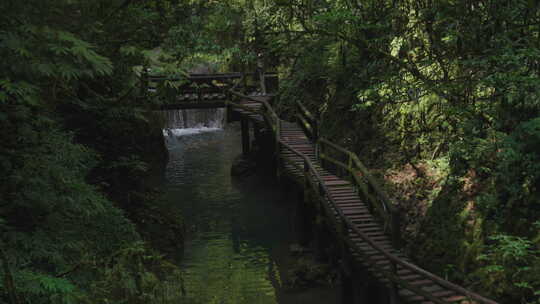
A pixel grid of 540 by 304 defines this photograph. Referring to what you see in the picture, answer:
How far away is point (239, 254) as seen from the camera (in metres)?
16.7

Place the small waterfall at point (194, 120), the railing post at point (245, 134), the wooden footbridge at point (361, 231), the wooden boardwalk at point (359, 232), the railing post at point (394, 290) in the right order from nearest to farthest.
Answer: the wooden boardwalk at point (359, 232), the wooden footbridge at point (361, 231), the railing post at point (394, 290), the railing post at point (245, 134), the small waterfall at point (194, 120)

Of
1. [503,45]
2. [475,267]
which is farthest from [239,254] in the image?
[503,45]

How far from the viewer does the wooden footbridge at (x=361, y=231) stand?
10038 millimetres

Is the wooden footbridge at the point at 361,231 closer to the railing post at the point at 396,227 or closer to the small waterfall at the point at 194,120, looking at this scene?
the railing post at the point at 396,227

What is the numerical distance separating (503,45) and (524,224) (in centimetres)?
375

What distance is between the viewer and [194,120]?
40719mm

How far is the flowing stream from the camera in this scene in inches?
548

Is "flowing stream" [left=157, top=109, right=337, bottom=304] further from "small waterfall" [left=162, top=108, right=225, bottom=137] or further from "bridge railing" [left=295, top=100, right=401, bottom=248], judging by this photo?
"small waterfall" [left=162, top=108, right=225, bottom=137]

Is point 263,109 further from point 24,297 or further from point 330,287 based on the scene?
point 24,297

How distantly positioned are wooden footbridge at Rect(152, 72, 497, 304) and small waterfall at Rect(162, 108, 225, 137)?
815 inches

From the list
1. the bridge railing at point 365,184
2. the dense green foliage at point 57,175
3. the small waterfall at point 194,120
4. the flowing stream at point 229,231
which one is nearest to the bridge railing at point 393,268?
the bridge railing at point 365,184

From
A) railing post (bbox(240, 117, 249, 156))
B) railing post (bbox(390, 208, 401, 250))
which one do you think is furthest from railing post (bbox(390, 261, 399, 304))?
railing post (bbox(240, 117, 249, 156))

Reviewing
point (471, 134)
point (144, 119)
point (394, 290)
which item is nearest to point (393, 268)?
point (394, 290)

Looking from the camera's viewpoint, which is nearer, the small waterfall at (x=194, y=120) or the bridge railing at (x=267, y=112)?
the bridge railing at (x=267, y=112)
